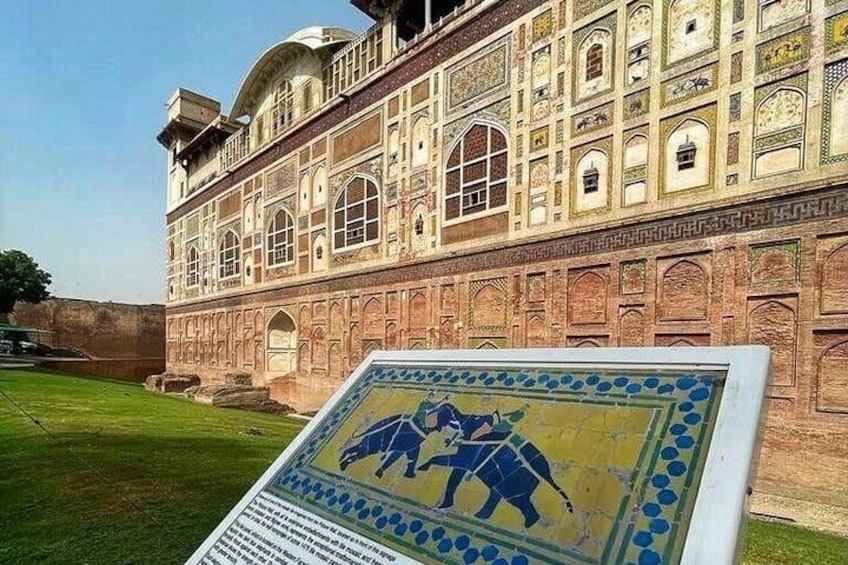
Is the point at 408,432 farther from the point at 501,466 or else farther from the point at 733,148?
the point at 733,148

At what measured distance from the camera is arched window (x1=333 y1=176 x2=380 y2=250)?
39.5ft

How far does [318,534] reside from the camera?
1737 mm

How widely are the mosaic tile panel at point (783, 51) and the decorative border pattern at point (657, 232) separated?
168cm

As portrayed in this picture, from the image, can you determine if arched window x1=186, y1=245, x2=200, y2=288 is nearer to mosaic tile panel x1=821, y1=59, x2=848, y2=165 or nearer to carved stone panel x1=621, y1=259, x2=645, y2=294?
carved stone panel x1=621, y1=259, x2=645, y2=294

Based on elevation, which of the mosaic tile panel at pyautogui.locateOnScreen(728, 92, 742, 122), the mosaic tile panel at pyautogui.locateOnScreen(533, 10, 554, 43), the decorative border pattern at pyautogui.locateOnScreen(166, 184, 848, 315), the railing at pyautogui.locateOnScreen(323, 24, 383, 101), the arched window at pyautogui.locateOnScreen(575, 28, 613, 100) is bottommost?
the decorative border pattern at pyautogui.locateOnScreen(166, 184, 848, 315)

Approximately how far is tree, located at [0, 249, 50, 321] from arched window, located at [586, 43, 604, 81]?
32.3m

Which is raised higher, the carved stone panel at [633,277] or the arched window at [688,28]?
the arched window at [688,28]

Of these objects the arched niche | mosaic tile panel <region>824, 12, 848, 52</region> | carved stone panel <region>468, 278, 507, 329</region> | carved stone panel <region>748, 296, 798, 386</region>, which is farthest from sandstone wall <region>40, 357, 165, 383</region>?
mosaic tile panel <region>824, 12, 848, 52</region>

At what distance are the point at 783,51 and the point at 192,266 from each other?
70.1ft

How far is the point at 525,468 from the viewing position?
62.6 inches

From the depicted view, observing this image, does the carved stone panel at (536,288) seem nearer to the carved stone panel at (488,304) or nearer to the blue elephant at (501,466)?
the carved stone panel at (488,304)

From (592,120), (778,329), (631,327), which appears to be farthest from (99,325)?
(778,329)

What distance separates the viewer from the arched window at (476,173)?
30.3 feet

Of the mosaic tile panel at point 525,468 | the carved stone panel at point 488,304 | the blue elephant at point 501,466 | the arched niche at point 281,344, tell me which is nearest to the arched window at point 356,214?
the carved stone panel at point 488,304
